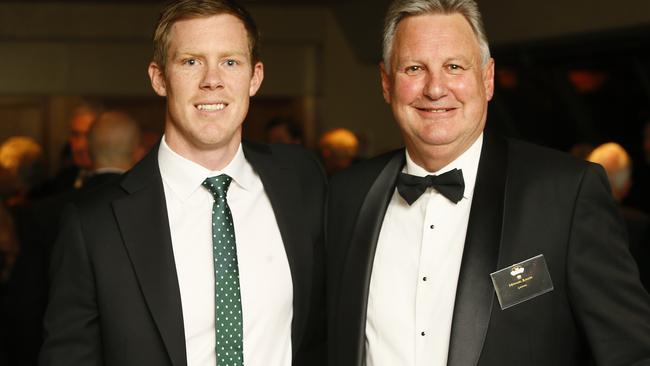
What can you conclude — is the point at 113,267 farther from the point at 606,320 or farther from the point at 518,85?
the point at 518,85

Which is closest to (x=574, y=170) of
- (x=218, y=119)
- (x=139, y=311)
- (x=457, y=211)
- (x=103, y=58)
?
(x=457, y=211)

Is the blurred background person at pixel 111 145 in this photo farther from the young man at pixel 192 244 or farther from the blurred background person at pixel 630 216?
the blurred background person at pixel 630 216

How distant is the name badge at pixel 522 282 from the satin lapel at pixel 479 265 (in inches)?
1.0

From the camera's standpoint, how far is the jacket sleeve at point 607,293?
226 cm

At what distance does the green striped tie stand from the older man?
291 millimetres

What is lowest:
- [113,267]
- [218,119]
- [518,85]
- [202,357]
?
[202,357]

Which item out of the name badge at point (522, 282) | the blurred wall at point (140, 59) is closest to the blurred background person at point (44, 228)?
the name badge at point (522, 282)

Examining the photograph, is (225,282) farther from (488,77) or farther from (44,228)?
(44,228)

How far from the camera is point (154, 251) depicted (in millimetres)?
2498

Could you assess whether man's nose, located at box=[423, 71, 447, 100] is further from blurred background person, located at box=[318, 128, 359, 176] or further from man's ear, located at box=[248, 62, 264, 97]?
blurred background person, located at box=[318, 128, 359, 176]

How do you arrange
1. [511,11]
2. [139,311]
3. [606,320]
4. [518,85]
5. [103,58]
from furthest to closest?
[103,58] → [518,85] → [511,11] → [139,311] → [606,320]

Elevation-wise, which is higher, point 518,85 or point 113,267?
point 518,85

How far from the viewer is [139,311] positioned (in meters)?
2.48

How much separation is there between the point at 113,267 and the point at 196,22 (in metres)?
0.69
